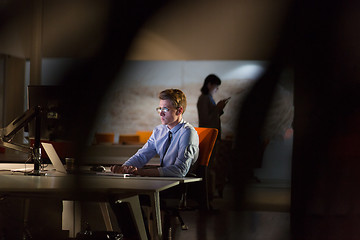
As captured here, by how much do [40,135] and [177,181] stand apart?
1.20m

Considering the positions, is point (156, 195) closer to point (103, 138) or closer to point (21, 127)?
point (21, 127)

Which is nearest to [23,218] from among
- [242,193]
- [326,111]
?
[326,111]

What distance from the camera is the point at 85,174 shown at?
3.19m

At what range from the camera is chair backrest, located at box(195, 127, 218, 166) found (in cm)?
357

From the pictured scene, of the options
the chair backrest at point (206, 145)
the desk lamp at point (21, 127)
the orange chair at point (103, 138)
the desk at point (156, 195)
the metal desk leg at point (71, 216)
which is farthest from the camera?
the orange chair at point (103, 138)

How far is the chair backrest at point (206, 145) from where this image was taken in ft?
11.7

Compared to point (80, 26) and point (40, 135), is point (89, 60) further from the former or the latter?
point (40, 135)

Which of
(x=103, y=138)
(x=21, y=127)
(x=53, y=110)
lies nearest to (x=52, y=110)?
(x=53, y=110)

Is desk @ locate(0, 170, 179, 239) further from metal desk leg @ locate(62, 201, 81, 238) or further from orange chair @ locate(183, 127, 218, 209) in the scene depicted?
metal desk leg @ locate(62, 201, 81, 238)

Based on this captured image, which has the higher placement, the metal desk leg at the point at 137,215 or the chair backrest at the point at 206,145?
the chair backrest at the point at 206,145

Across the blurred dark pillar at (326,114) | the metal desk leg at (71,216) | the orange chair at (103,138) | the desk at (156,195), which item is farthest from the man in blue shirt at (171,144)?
the orange chair at (103,138)

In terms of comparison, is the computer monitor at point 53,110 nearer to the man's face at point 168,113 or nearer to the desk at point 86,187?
the man's face at point 168,113

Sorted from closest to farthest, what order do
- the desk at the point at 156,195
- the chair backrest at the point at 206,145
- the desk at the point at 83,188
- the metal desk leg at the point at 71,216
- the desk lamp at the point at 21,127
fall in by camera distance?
the desk at the point at 83,188
the desk at the point at 156,195
the desk lamp at the point at 21,127
the chair backrest at the point at 206,145
the metal desk leg at the point at 71,216

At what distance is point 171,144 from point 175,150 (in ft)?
0.23
